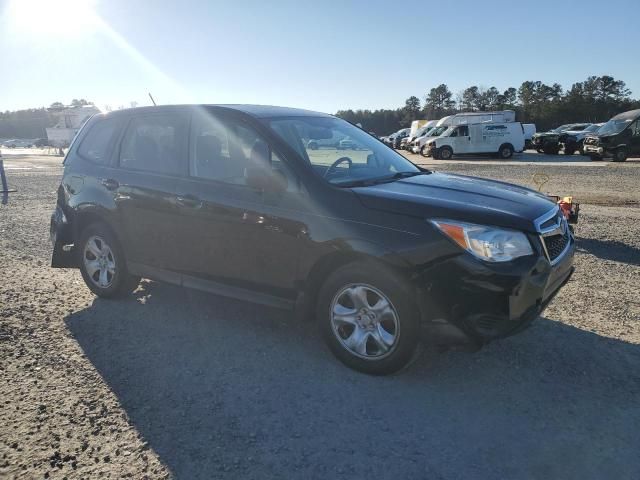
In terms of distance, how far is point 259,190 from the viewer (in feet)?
12.6

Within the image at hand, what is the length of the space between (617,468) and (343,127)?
3.44m

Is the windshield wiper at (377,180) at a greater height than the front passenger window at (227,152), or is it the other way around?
the front passenger window at (227,152)

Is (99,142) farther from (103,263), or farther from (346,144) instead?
(346,144)

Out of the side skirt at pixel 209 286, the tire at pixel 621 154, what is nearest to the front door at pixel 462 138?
the tire at pixel 621 154

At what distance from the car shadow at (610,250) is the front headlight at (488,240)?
398 centimetres

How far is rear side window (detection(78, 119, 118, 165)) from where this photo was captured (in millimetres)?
5105

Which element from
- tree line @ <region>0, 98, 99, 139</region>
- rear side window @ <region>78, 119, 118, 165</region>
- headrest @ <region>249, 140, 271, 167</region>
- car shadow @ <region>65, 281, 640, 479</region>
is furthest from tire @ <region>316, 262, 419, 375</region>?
tree line @ <region>0, 98, 99, 139</region>

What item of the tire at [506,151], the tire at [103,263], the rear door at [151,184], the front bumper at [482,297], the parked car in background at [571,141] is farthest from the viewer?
the parked car in background at [571,141]

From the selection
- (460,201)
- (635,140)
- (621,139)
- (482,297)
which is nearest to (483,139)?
(621,139)

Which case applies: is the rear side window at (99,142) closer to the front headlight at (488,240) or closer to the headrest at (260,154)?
the headrest at (260,154)

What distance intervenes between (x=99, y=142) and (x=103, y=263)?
1235mm

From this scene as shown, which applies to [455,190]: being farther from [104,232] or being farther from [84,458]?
[104,232]

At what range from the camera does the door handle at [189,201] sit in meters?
4.16

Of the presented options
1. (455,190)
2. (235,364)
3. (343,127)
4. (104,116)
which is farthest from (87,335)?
(455,190)
